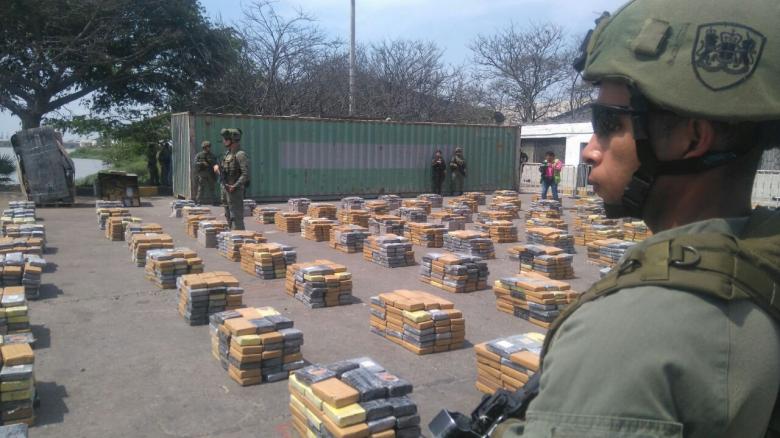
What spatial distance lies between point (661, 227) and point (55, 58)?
2800cm

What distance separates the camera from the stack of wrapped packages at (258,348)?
5.97 metres

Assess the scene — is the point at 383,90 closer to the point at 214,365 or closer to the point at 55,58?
the point at 55,58

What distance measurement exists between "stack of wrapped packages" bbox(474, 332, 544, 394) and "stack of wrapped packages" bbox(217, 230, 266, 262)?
7127mm

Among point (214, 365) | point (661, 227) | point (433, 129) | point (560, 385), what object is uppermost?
point (433, 129)

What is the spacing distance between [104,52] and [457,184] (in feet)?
54.5

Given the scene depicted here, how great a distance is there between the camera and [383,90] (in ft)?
124

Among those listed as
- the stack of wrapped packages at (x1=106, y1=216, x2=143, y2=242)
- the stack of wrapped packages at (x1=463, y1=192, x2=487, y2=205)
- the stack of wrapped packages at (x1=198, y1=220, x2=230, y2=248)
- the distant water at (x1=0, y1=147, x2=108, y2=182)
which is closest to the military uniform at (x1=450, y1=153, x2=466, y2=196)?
the stack of wrapped packages at (x1=463, y1=192, x2=487, y2=205)

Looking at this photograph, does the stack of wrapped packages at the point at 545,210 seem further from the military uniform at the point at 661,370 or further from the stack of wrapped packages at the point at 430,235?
the military uniform at the point at 661,370

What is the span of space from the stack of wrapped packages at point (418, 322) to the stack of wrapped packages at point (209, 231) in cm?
711

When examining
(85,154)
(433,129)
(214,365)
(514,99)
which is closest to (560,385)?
(214,365)

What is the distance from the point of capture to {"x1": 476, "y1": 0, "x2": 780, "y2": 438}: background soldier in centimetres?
106

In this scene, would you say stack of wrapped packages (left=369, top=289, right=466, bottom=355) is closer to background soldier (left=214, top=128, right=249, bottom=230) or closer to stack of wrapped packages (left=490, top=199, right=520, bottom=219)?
background soldier (left=214, top=128, right=249, bottom=230)

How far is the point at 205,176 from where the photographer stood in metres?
20.3

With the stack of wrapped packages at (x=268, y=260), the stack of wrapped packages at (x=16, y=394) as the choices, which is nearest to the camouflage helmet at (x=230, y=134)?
the stack of wrapped packages at (x=268, y=260)
